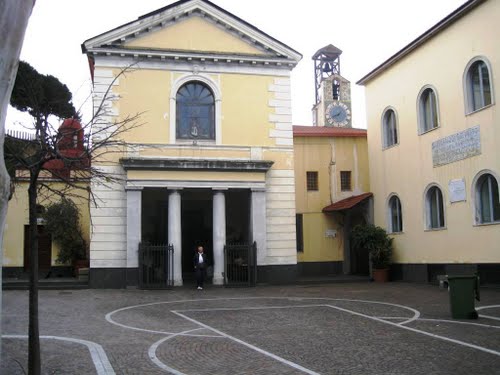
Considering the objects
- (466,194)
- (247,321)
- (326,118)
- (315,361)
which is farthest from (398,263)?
(326,118)

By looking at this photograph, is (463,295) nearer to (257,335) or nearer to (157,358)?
(257,335)

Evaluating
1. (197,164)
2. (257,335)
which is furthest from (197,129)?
(257,335)

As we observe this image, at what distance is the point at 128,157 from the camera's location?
22516 mm

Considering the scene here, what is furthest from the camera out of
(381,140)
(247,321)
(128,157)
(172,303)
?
(381,140)

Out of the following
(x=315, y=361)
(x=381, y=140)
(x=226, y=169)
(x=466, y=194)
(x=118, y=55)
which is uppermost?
(x=118, y=55)

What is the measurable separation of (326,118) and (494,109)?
4250cm

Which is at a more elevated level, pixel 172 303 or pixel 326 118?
pixel 326 118

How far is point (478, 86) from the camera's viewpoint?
20.0 metres

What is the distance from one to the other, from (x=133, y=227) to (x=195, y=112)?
5652 mm

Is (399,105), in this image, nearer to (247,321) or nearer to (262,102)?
(262,102)

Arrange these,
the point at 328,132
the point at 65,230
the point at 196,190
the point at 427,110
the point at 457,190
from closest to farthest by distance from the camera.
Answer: the point at 457,190
the point at 427,110
the point at 196,190
the point at 65,230
the point at 328,132

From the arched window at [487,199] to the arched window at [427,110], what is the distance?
367 centimetres

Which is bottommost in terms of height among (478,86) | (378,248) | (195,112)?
(378,248)

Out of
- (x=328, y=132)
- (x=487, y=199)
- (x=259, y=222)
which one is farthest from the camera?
(x=328, y=132)
